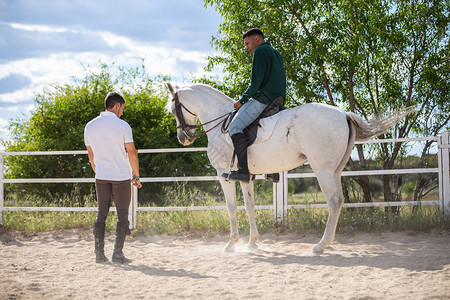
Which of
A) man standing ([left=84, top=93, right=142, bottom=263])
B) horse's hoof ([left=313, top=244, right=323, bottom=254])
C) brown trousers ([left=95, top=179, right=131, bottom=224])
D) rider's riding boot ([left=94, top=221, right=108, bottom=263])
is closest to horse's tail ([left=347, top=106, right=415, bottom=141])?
horse's hoof ([left=313, top=244, right=323, bottom=254])

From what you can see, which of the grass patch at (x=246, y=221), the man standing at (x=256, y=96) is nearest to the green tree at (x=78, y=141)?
the grass patch at (x=246, y=221)

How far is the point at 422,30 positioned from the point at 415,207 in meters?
3.61

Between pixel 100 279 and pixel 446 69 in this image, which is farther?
pixel 446 69

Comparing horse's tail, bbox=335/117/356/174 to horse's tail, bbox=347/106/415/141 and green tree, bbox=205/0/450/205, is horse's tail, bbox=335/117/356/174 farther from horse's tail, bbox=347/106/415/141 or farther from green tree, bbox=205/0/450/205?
green tree, bbox=205/0/450/205

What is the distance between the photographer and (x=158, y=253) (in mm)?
6273

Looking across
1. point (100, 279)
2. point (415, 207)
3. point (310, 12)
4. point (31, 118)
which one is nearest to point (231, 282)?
point (100, 279)

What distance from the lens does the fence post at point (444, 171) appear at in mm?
7297

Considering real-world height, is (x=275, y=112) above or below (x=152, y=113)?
below

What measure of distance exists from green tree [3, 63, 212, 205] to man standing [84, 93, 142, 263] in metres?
6.48

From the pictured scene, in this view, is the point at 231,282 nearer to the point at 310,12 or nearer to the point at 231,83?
the point at 310,12

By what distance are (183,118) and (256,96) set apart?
138 centimetres

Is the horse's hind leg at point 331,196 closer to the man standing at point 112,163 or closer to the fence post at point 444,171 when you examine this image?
the man standing at point 112,163

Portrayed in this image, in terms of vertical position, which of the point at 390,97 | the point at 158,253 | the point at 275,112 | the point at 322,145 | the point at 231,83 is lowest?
the point at 158,253

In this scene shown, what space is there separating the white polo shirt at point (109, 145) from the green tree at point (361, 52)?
4.53 meters
